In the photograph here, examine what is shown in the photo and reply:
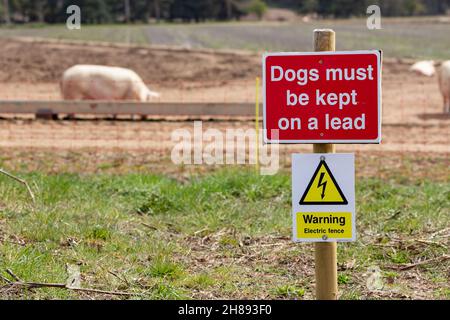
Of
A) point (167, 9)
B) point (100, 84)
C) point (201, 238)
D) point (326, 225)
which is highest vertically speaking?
point (167, 9)

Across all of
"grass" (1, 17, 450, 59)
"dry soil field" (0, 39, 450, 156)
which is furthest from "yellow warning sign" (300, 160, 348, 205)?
"grass" (1, 17, 450, 59)

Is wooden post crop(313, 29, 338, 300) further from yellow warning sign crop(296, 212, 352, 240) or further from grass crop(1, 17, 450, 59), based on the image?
grass crop(1, 17, 450, 59)

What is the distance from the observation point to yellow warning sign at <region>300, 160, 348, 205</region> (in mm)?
4309

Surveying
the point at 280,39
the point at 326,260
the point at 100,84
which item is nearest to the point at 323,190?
the point at 326,260

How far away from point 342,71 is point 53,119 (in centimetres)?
1249

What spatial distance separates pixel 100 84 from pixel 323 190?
529 inches

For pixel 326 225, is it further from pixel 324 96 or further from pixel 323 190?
pixel 324 96

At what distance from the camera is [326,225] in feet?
14.3

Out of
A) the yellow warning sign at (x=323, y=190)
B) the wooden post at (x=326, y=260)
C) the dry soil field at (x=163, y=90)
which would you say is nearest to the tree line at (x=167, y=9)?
the dry soil field at (x=163, y=90)

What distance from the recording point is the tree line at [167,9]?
87.2 metres

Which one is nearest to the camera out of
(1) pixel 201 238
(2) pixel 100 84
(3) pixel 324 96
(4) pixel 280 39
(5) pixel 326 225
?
(3) pixel 324 96

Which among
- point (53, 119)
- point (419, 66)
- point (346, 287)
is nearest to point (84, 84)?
point (53, 119)

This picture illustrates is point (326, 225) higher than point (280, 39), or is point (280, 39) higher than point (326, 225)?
point (326, 225)

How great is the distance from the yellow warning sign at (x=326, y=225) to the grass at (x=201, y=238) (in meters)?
1.05
